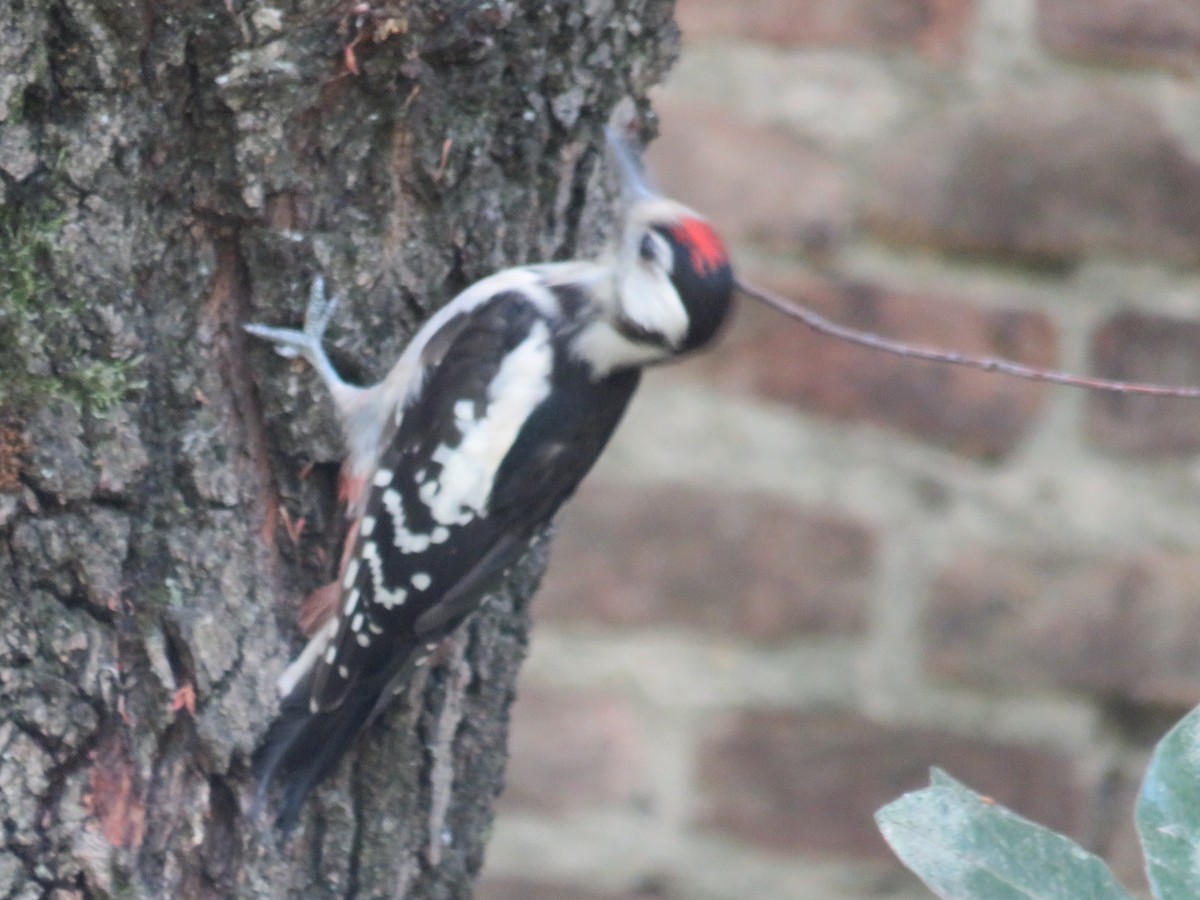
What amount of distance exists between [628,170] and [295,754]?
25.0 inches

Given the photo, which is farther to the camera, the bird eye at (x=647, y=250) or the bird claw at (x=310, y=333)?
the bird eye at (x=647, y=250)

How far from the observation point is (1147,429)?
6.47 ft

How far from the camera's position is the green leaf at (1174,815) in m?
0.86

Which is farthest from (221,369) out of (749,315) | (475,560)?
A: (749,315)

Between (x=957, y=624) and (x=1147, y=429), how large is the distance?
13.4 inches

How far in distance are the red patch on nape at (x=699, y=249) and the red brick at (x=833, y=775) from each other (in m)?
0.74

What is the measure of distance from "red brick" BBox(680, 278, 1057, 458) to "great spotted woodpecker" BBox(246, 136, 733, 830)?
339 millimetres

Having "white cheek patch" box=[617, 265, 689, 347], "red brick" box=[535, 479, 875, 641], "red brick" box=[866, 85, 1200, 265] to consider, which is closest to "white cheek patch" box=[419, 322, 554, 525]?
"white cheek patch" box=[617, 265, 689, 347]

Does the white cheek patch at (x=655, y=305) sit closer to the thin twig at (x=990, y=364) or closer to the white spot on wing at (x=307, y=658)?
the thin twig at (x=990, y=364)

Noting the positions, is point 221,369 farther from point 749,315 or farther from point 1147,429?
point 1147,429

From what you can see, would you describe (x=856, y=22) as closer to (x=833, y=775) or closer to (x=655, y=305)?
(x=655, y=305)

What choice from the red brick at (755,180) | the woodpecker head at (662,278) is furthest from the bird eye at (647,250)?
the red brick at (755,180)

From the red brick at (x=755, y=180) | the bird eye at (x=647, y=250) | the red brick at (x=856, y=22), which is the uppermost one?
the red brick at (x=856, y=22)

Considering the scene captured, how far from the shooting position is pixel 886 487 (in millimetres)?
2012
